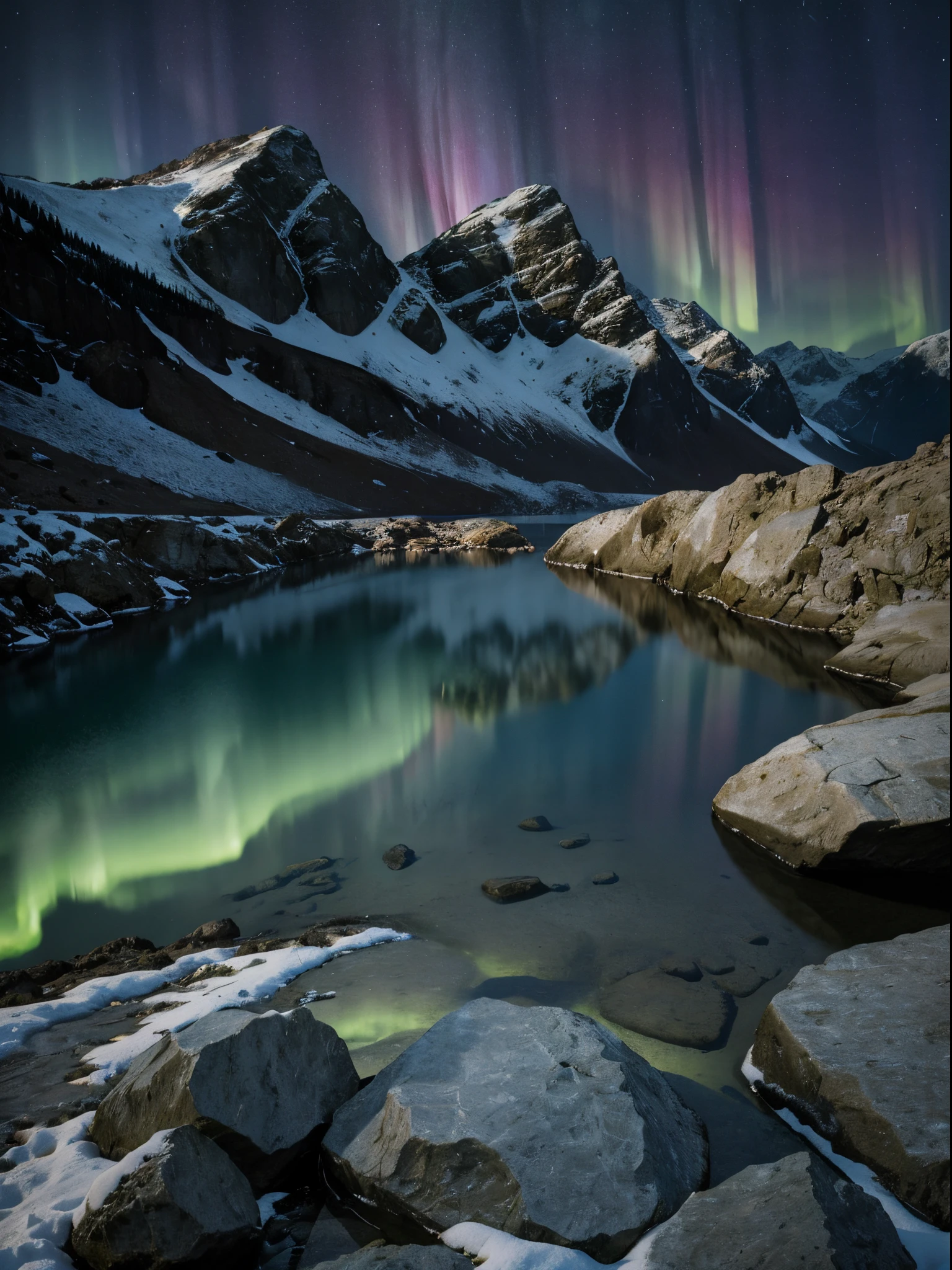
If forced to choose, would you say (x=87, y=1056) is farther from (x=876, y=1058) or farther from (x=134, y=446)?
(x=134, y=446)

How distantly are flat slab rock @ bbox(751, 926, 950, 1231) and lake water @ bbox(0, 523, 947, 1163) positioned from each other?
52cm

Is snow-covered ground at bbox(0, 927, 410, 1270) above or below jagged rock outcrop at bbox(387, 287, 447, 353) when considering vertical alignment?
below

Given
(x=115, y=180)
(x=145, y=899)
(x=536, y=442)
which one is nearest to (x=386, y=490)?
(x=536, y=442)

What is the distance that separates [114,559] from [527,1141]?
24.7 metres

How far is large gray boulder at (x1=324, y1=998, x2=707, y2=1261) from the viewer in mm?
2904

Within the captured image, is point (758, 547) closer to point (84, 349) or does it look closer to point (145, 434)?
point (145, 434)

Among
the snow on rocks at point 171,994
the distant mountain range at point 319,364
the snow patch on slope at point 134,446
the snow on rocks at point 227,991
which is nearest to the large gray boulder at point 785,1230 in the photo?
the snow on rocks at point 227,991

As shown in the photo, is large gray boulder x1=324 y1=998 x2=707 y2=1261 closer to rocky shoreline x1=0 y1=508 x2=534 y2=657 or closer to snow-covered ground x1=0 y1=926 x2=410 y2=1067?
snow-covered ground x1=0 y1=926 x2=410 y2=1067

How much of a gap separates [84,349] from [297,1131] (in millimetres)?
68548

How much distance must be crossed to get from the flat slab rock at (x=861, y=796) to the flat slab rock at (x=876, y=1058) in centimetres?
167

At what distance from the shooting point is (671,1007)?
4859mm

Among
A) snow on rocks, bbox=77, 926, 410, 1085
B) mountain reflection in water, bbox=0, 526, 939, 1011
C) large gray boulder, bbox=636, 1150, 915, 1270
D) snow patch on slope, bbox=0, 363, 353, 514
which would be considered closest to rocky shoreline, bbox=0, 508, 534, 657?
mountain reflection in water, bbox=0, 526, 939, 1011

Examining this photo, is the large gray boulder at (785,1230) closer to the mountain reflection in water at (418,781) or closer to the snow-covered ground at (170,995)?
the mountain reflection in water at (418,781)

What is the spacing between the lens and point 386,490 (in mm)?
73625
